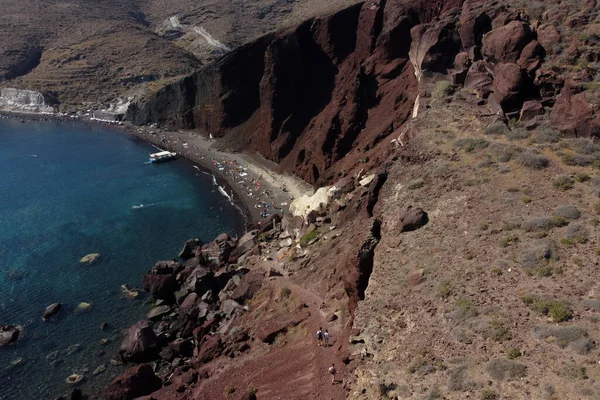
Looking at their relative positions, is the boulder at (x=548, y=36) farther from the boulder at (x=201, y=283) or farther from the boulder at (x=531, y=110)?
the boulder at (x=201, y=283)

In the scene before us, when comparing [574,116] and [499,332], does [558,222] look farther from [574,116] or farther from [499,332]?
[574,116]

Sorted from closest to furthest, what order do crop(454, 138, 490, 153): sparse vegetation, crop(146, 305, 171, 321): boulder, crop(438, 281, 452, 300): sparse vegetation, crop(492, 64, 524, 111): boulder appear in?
crop(438, 281, 452, 300): sparse vegetation
crop(454, 138, 490, 153): sparse vegetation
crop(492, 64, 524, 111): boulder
crop(146, 305, 171, 321): boulder

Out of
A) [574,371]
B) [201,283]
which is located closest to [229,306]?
[201,283]

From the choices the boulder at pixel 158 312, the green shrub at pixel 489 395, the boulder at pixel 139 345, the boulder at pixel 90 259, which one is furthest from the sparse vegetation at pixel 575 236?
the boulder at pixel 90 259

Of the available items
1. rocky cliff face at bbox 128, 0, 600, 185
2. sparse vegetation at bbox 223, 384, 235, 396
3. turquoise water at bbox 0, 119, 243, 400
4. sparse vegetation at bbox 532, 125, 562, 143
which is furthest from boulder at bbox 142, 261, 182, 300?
sparse vegetation at bbox 532, 125, 562, 143

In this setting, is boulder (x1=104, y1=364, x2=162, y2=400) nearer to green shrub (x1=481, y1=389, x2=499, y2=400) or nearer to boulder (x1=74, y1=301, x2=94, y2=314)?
boulder (x1=74, y1=301, x2=94, y2=314)
